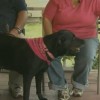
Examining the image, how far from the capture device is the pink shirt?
3107mm

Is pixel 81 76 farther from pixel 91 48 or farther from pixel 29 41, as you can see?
pixel 29 41

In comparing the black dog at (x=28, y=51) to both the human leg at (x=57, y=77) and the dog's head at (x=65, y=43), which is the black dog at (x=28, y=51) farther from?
the human leg at (x=57, y=77)

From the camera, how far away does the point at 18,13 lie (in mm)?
3271

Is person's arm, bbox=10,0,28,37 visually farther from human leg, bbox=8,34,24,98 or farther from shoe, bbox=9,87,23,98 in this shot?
shoe, bbox=9,87,23,98

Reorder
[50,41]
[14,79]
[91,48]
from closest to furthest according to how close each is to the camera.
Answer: [50,41]
[91,48]
[14,79]

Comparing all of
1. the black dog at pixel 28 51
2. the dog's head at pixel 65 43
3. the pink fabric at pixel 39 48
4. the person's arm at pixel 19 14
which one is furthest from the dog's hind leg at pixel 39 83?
the person's arm at pixel 19 14

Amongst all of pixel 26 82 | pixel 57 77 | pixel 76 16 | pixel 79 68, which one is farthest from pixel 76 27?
pixel 26 82

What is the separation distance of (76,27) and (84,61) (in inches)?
12.8

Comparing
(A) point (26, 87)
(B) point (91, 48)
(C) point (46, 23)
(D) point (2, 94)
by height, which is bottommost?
(D) point (2, 94)

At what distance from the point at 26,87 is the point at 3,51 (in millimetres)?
358

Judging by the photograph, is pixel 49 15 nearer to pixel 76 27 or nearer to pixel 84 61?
pixel 76 27

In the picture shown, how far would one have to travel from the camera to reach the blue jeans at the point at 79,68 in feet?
10.1

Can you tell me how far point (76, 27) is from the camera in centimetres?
314

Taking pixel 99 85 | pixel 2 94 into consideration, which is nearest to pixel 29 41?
pixel 2 94
